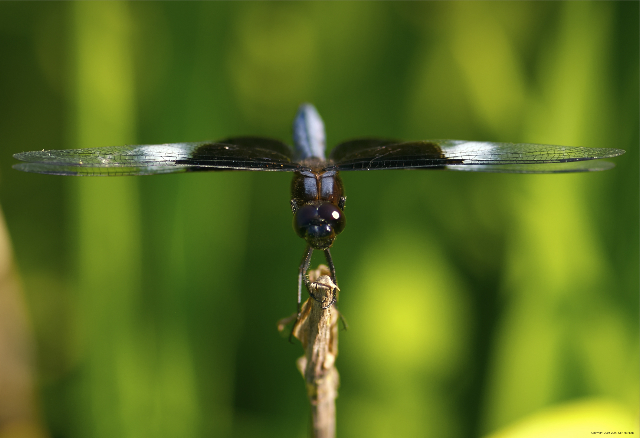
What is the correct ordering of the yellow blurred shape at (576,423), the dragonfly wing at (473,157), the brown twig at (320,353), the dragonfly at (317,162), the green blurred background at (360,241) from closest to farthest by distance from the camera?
the brown twig at (320,353) < the yellow blurred shape at (576,423) < the dragonfly at (317,162) < the dragonfly wing at (473,157) < the green blurred background at (360,241)

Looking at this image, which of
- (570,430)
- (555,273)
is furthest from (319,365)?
(555,273)

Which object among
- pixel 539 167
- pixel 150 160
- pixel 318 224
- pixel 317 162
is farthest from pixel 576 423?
pixel 150 160

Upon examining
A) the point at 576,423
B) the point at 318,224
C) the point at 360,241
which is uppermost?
the point at 318,224

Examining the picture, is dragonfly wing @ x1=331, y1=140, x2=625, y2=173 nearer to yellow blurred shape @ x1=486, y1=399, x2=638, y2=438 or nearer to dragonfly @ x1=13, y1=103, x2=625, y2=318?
dragonfly @ x1=13, y1=103, x2=625, y2=318

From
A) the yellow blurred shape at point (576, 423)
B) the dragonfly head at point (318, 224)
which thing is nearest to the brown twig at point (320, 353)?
the dragonfly head at point (318, 224)

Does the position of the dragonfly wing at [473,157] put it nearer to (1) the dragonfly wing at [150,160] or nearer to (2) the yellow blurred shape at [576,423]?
(1) the dragonfly wing at [150,160]

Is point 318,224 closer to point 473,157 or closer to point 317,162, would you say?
point 317,162
